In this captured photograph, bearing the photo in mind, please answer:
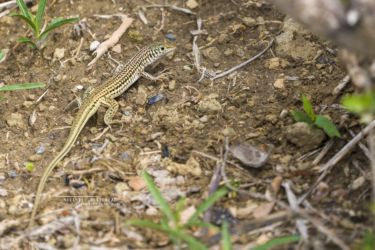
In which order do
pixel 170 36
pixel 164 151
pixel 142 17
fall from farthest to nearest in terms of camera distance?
pixel 142 17 → pixel 170 36 → pixel 164 151

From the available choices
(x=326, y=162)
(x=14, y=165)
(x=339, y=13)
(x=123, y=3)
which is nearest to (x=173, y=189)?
(x=326, y=162)

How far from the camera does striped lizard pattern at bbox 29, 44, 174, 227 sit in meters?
5.66

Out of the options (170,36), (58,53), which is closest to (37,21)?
(58,53)

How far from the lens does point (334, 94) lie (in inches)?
216

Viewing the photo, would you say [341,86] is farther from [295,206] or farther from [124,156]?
[124,156]

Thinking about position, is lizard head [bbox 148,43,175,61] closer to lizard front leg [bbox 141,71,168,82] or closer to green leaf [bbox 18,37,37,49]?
lizard front leg [bbox 141,71,168,82]

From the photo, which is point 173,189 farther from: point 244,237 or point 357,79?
point 357,79

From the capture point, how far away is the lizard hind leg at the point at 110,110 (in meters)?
5.96

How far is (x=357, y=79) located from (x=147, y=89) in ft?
10.5

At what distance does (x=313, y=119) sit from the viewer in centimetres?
509

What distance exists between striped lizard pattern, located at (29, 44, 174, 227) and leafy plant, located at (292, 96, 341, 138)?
1.95 meters

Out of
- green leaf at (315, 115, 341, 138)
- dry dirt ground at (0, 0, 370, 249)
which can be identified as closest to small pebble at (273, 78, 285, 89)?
dry dirt ground at (0, 0, 370, 249)

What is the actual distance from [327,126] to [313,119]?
0.17 meters

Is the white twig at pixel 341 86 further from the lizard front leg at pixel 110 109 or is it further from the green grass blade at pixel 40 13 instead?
the green grass blade at pixel 40 13
